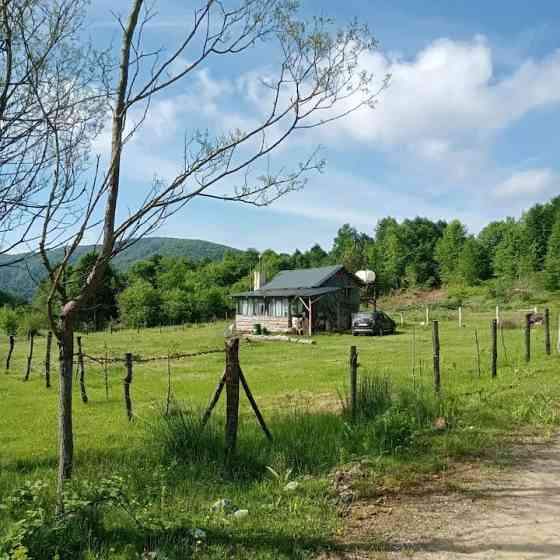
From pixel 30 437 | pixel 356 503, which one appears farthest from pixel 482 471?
pixel 30 437

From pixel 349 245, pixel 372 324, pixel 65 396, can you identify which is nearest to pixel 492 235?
pixel 349 245

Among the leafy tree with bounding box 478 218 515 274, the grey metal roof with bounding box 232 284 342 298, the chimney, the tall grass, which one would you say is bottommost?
the tall grass

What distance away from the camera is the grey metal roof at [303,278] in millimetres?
39875

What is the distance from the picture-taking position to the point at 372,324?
3259cm

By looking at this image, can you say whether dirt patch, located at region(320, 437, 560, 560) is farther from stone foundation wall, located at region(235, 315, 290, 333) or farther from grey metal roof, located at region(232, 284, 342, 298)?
stone foundation wall, located at region(235, 315, 290, 333)

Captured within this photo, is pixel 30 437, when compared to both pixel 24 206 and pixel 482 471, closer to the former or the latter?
pixel 24 206

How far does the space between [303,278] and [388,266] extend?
208 feet

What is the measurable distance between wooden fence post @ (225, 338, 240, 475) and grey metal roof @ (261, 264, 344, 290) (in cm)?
3257

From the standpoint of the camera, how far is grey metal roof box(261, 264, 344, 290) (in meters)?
39.9

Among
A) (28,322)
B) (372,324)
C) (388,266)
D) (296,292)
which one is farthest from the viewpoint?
(388,266)

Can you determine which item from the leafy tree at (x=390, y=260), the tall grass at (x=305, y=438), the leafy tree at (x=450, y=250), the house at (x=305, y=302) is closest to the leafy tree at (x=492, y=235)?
the leafy tree at (x=450, y=250)

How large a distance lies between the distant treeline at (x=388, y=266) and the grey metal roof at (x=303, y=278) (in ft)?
48.7

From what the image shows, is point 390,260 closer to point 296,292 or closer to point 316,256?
point 316,256

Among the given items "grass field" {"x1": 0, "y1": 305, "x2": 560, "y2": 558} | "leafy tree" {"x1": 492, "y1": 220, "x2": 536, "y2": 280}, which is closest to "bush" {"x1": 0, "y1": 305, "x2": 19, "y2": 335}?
"grass field" {"x1": 0, "y1": 305, "x2": 560, "y2": 558}
